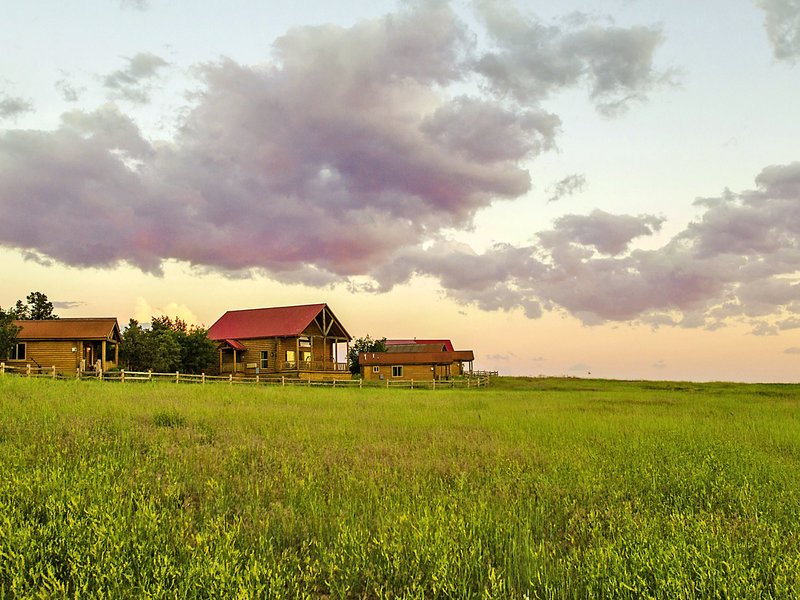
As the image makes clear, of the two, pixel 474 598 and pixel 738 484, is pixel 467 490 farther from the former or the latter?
pixel 738 484

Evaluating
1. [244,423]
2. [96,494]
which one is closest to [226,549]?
→ [96,494]

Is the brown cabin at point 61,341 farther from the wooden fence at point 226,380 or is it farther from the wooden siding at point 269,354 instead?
the wooden siding at point 269,354

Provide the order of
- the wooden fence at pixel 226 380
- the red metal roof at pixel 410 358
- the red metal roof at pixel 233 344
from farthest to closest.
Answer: the red metal roof at pixel 410 358 < the red metal roof at pixel 233 344 < the wooden fence at pixel 226 380

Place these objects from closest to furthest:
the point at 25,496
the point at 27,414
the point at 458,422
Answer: the point at 25,496
the point at 27,414
the point at 458,422

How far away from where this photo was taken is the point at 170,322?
5022cm

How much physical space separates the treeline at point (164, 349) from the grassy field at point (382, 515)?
3517 cm

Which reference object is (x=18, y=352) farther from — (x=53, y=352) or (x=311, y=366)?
(x=311, y=366)

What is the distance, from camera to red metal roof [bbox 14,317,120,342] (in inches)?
1724

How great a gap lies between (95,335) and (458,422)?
3964cm

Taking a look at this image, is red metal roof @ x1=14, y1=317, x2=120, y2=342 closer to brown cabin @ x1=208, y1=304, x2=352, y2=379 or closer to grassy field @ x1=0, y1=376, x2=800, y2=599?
brown cabin @ x1=208, y1=304, x2=352, y2=379

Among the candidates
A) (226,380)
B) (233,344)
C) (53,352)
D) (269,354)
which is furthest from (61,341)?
(269,354)

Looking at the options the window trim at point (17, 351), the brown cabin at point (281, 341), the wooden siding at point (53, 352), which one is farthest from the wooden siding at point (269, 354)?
the window trim at point (17, 351)

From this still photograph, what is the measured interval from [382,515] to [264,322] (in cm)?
4949

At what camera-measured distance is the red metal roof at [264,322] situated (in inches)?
2001
